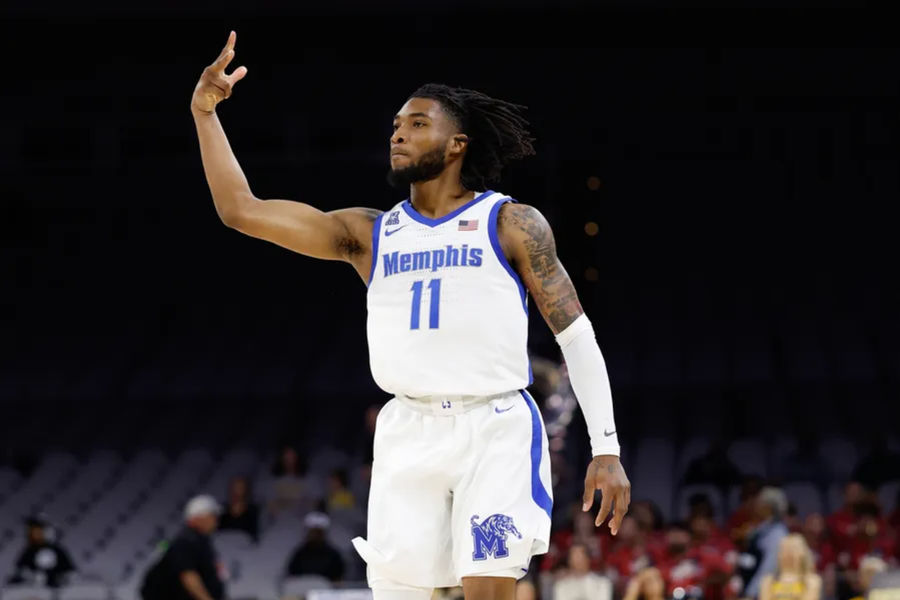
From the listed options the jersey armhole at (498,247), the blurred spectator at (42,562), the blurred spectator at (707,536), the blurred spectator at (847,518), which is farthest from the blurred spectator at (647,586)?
the jersey armhole at (498,247)

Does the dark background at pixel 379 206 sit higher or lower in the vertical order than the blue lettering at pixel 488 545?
higher

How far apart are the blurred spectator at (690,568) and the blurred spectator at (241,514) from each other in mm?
3796

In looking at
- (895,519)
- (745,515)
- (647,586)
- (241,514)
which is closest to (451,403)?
(647,586)

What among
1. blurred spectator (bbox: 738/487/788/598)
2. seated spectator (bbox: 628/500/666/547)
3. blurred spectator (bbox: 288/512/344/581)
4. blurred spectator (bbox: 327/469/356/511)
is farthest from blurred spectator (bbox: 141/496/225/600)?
blurred spectator (bbox: 738/487/788/598)

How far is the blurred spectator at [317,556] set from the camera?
1132cm

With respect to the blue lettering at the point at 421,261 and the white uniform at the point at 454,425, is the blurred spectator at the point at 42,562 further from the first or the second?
the blue lettering at the point at 421,261

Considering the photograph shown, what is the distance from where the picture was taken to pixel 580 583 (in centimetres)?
1011

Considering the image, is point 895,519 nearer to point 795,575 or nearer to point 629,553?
point 629,553

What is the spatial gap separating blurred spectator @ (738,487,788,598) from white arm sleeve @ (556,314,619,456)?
6.07m

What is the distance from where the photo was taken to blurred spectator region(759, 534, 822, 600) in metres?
9.48

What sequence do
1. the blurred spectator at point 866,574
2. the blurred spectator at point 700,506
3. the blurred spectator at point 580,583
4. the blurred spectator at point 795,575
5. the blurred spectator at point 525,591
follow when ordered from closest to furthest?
the blurred spectator at point 795,575
the blurred spectator at point 866,574
the blurred spectator at point 525,591
the blurred spectator at point 580,583
the blurred spectator at point 700,506

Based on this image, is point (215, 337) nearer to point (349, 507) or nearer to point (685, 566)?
point (349, 507)

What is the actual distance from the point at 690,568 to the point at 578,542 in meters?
0.89

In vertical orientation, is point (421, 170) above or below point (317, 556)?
above
